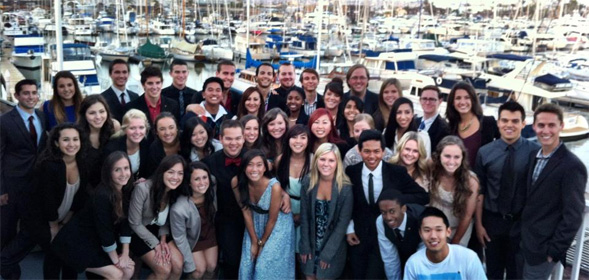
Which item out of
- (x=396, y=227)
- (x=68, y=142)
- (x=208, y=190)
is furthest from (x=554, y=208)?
(x=68, y=142)

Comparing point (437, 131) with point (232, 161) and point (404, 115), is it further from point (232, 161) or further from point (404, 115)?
point (232, 161)

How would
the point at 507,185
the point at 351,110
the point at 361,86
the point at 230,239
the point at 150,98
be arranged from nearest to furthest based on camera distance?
1. the point at 507,185
2. the point at 230,239
3. the point at 351,110
4. the point at 150,98
5. the point at 361,86

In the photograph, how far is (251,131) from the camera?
167 inches

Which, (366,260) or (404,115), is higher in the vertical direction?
(404,115)

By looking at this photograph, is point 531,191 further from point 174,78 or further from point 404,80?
point 404,80

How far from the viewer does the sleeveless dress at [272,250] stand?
3.85 m

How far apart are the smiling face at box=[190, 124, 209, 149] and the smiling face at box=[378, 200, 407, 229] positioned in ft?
5.08

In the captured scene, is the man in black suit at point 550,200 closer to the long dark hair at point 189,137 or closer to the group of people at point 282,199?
the group of people at point 282,199

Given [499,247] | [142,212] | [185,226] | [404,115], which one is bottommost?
[499,247]

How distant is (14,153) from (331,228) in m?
2.53

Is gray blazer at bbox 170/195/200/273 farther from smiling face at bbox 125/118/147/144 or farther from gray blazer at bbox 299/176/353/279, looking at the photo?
gray blazer at bbox 299/176/353/279

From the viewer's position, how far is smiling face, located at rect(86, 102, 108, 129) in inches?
157

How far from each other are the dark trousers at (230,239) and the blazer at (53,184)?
3.53 ft

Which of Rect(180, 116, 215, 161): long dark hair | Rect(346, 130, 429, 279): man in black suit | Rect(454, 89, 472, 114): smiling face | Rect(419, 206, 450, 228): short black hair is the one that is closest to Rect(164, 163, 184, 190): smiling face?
Rect(180, 116, 215, 161): long dark hair
